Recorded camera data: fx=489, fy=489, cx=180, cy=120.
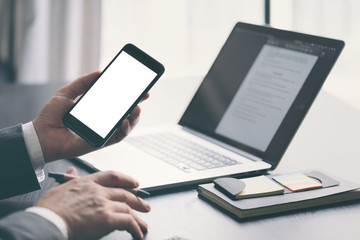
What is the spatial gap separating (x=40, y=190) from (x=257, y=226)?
0.36 metres

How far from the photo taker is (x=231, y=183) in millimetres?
761

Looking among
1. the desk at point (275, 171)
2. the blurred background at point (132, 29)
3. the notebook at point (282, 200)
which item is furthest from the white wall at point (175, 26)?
the notebook at point (282, 200)

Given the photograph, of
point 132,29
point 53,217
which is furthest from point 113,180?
point 132,29

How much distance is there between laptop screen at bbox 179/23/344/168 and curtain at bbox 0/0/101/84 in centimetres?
182

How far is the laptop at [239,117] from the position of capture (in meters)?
0.89

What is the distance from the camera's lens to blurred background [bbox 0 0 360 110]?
278 centimetres

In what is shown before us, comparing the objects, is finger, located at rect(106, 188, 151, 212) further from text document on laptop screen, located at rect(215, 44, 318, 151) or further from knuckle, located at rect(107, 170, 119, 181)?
text document on laptop screen, located at rect(215, 44, 318, 151)

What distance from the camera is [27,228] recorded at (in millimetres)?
587

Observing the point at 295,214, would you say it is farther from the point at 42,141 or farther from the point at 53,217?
the point at 42,141

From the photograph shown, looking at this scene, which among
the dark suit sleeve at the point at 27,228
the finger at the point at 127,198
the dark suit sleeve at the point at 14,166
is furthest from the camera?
the dark suit sleeve at the point at 14,166

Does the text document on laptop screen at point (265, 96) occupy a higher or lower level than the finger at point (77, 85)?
higher

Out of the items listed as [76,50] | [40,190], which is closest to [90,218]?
[40,190]

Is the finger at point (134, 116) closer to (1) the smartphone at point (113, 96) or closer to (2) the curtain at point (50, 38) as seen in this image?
(1) the smartphone at point (113, 96)

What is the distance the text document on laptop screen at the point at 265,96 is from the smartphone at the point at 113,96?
26cm
